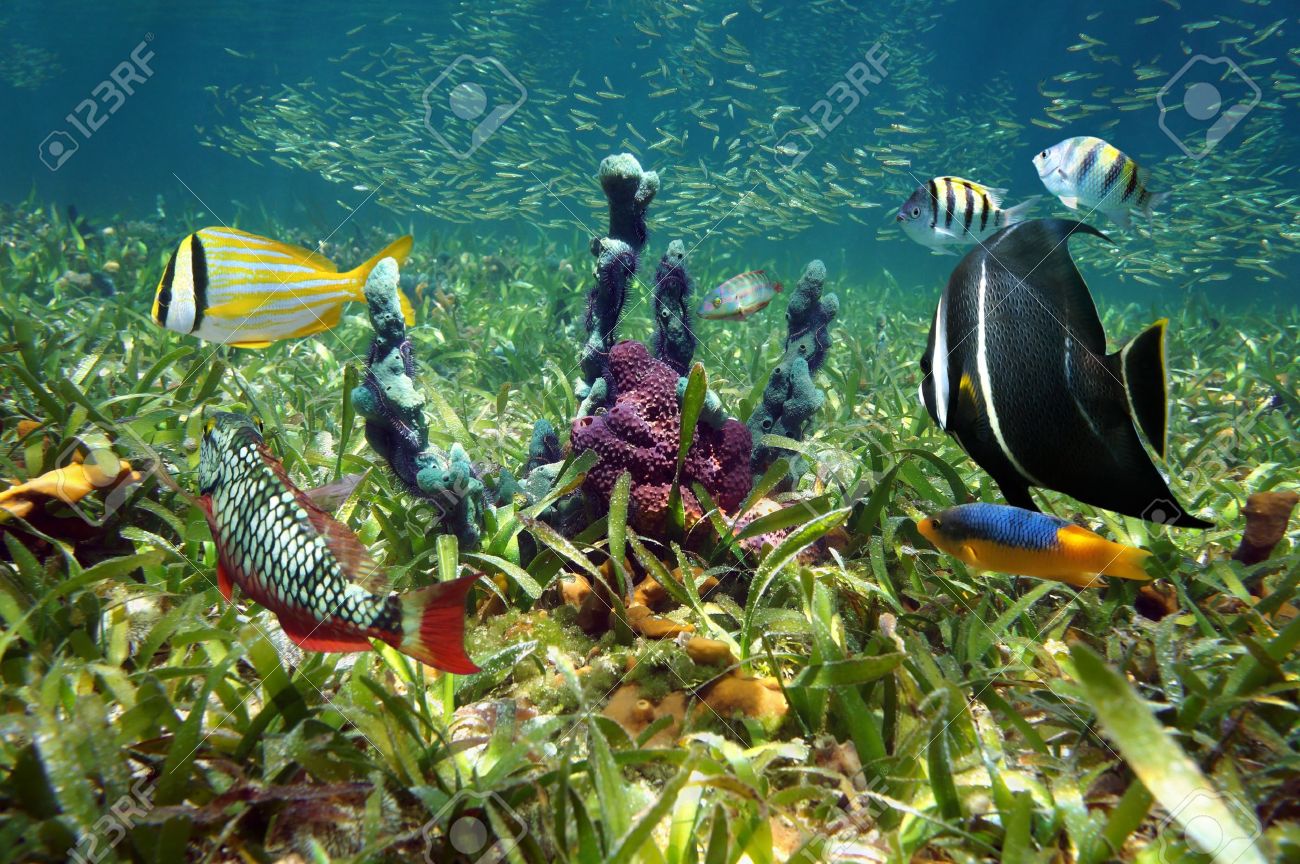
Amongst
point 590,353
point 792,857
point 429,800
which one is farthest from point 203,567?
point 792,857

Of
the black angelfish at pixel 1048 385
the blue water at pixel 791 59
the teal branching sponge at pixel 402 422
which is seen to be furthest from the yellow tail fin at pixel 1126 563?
the blue water at pixel 791 59

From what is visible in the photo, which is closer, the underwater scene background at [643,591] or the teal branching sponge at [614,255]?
the underwater scene background at [643,591]

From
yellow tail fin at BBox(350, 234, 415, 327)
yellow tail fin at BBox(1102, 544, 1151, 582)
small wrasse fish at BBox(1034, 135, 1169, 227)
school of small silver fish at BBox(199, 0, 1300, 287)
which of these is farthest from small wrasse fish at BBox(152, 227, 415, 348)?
school of small silver fish at BBox(199, 0, 1300, 287)

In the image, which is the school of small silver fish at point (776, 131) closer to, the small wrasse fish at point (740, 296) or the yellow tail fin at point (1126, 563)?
the small wrasse fish at point (740, 296)

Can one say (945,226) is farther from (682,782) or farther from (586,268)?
(586,268)

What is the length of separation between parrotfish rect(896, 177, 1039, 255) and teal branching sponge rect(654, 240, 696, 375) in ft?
8.15

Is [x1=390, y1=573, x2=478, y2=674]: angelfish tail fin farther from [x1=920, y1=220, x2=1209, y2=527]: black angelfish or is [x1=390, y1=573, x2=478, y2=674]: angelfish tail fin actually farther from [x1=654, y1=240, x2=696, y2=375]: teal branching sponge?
[x1=654, y1=240, x2=696, y2=375]: teal branching sponge

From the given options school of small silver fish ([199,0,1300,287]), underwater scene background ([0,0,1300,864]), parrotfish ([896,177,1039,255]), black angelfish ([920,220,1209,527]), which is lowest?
underwater scene background ([0,0,1300,864])

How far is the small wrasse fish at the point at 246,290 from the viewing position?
3.29 metres

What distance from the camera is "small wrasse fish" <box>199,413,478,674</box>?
164cm

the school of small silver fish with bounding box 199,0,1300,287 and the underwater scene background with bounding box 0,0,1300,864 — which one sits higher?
the school of small silver fish with bounding box 199,0,1300,287

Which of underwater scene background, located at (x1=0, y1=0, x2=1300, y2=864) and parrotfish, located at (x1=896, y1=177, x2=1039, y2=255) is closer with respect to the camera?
underwater scene background, located at (x1=0, y1=0, x2=1300, y2=864)

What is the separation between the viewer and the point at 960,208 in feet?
15.9

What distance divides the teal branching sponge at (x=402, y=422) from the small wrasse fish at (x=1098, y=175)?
509 cm
